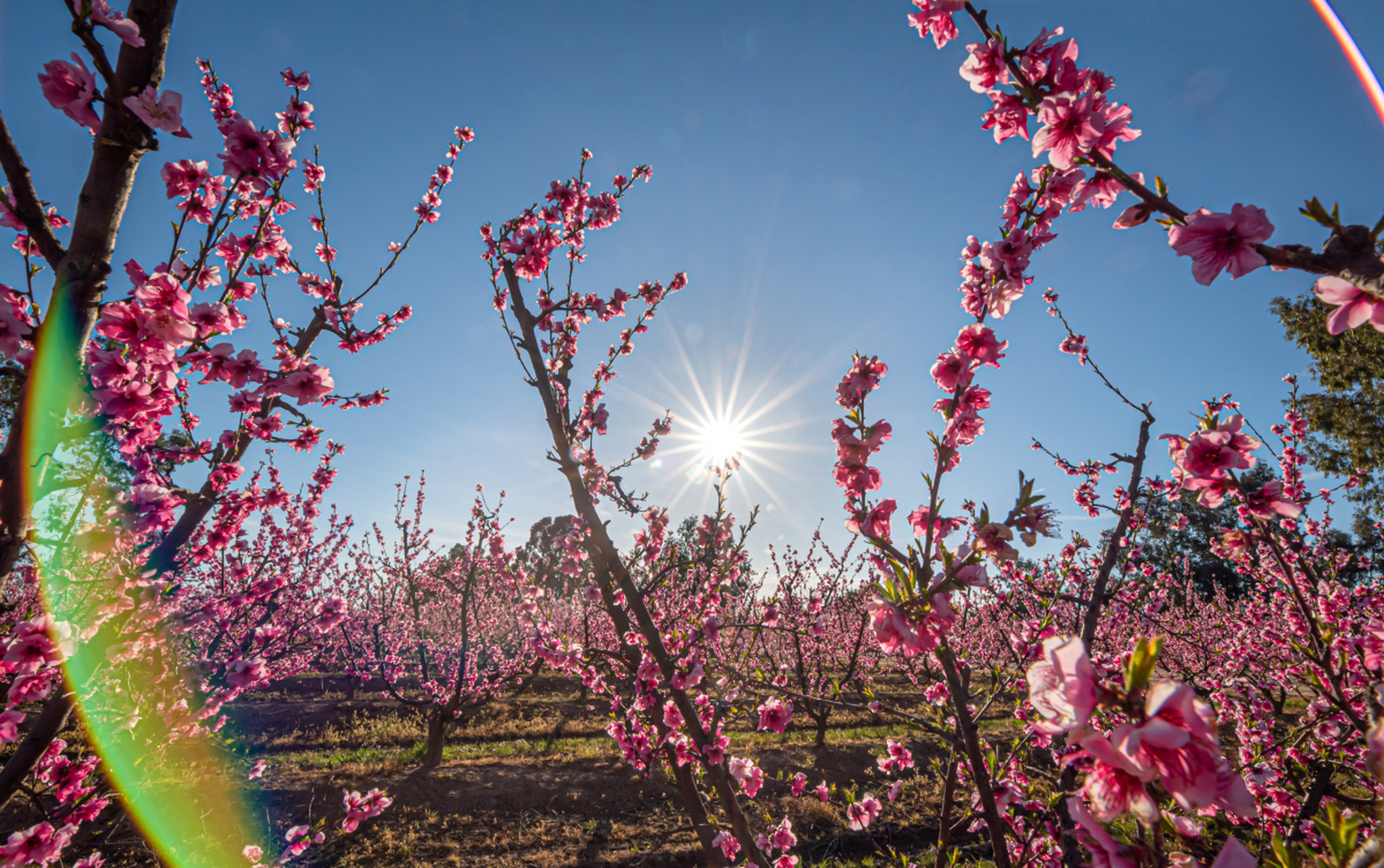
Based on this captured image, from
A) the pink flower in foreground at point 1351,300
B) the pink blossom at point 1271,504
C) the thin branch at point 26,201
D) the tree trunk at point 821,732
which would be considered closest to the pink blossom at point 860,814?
the pink blossom at point 1271,504

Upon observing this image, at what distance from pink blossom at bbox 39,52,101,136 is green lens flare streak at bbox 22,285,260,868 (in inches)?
23.2

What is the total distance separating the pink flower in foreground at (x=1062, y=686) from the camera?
94 cm

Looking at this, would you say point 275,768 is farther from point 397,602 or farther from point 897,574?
point 397,602

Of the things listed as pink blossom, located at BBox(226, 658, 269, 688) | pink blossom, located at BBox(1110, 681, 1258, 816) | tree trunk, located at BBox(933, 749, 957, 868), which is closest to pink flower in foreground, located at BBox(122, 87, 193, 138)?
pink blossom, located at BBox(1110, 681, 1258, 816)

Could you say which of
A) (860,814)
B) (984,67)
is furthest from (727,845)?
(984,67)

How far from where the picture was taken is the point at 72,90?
5.77ft

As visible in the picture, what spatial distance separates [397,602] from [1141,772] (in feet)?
80.3

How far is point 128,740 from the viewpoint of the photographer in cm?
391

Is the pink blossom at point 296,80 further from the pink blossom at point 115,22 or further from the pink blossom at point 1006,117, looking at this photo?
the pink blossom at point 1006,117

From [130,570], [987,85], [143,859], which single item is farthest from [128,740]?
[987,85]

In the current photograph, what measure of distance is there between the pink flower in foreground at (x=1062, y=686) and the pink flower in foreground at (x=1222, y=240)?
1006 millimetres

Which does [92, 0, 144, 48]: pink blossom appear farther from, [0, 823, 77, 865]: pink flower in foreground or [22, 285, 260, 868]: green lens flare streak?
[0, 823, 77, 865]: pink flower in foreground

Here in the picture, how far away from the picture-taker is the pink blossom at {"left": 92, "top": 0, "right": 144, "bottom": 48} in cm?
157

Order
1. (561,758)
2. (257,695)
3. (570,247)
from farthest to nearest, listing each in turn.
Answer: (257,695) < (561,758) < (570,247)
